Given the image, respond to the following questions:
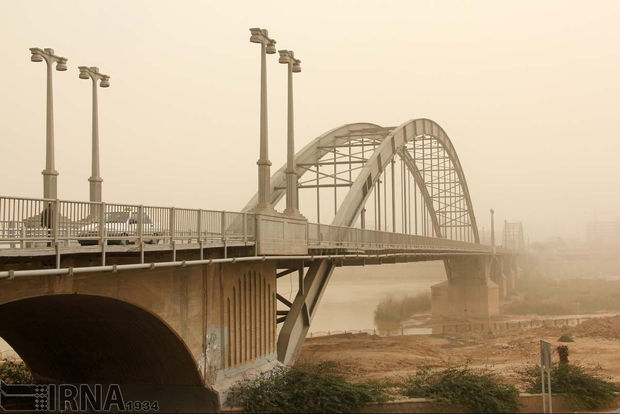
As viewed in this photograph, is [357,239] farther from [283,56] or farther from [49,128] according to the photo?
[49,128]

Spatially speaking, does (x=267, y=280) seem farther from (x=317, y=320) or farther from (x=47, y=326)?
(x=317, y=320)

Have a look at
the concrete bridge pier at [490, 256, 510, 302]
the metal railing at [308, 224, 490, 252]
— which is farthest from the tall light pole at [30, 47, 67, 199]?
the concrete bridge pier at [490, 256, 510, 302]

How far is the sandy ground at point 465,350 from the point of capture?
27016 millimetres

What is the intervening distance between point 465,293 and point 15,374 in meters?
53.0

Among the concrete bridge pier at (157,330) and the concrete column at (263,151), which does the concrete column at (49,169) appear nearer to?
the concrete bridge pier at (157,330)

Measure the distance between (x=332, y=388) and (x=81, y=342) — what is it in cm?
646

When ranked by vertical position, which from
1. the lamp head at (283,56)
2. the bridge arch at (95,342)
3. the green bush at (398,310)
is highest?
the lamp head at (283,56)

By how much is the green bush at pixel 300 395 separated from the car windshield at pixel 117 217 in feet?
18.0

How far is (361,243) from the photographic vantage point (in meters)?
27.5

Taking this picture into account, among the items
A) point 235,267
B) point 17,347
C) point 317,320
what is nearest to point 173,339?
point 235,267

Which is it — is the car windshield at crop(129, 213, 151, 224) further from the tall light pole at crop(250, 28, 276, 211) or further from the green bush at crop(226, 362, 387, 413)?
the tall light pole at crop(250, 28, 276, 211)

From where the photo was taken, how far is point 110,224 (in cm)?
1332

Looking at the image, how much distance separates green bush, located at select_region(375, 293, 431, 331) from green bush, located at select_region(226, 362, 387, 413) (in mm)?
36346

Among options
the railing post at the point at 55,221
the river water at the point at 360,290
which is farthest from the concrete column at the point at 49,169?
the river water at the point at 360,290
